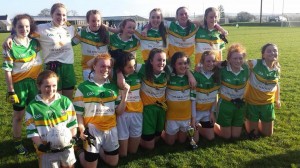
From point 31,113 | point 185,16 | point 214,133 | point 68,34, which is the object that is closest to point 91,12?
point 68,34

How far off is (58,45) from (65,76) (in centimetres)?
50

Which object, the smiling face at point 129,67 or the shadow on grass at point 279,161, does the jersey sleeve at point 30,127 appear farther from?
the shadow on grass at point 279,161

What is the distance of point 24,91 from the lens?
15.3 ft

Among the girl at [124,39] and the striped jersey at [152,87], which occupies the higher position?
the girl at [124,39]

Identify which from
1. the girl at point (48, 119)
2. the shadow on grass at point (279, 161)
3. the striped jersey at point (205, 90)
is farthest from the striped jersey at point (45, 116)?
the shadow on grass at point (279, 161)

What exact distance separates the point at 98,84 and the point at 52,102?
0.71 meters

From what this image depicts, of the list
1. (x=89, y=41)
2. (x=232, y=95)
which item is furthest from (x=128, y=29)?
(x=232, y=95)

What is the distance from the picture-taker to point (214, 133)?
543 cm

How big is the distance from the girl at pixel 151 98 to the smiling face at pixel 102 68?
2.51 ft

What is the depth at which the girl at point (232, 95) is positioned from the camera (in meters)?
5.20

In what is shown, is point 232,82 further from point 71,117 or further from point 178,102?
point 71,117

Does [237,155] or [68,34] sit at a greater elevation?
[68,34]

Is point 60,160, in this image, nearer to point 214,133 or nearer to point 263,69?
point 214,133

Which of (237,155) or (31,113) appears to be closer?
(31,113)
